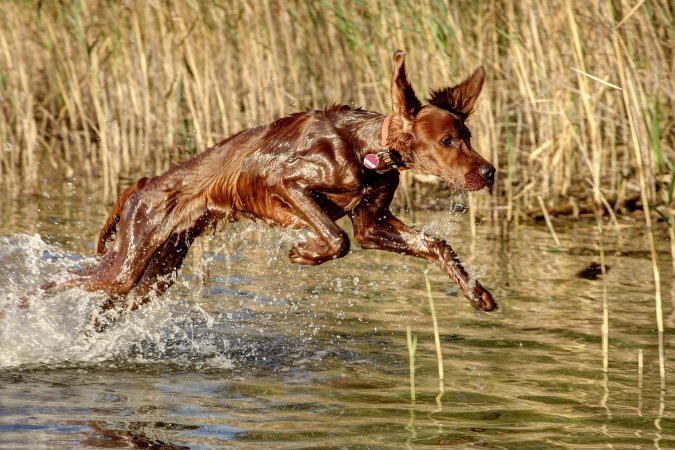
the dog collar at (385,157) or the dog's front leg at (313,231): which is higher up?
the dog collar at (385,157)

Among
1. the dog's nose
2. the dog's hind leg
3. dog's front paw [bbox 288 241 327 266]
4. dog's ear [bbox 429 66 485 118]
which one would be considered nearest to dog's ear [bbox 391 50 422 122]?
dog's ear [bbox 429 66 485 118]

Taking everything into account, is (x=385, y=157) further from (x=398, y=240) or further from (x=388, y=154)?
(x=398, y=240)

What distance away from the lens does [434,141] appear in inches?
188

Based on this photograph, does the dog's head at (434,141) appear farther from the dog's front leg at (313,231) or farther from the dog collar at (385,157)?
the dog's front leg at (313,231)

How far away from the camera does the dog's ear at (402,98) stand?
4.73 meters

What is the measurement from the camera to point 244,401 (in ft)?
14.5

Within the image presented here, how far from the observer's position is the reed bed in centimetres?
802

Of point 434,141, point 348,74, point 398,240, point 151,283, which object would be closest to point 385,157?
point 434,141

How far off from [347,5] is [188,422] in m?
5.28

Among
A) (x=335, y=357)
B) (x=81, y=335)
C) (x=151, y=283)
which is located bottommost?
(x=335, y=357)

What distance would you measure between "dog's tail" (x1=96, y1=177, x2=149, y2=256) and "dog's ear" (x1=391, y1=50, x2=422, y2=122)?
4.55 ft

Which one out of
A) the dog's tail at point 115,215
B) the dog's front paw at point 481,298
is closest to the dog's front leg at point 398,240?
the dog's front paw at point 481,298

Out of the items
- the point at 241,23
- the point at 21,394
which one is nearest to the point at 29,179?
the point at 241,23

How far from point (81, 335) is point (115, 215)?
62cm
